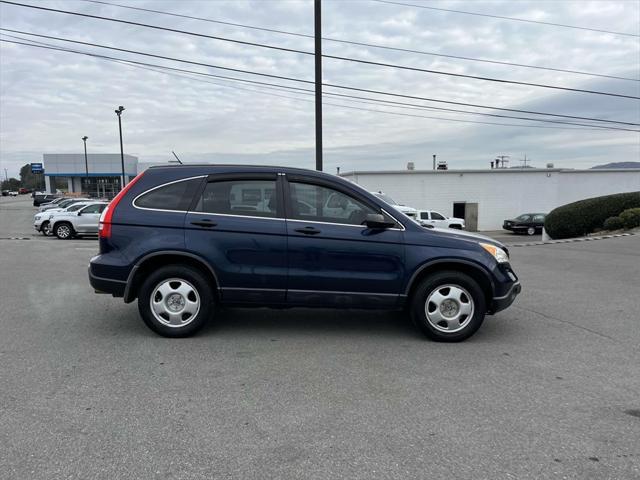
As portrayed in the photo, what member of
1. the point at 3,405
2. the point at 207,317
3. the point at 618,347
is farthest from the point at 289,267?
the point at 618,347

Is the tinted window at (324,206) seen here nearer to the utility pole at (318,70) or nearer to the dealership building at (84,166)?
the utility pole at (318,70)

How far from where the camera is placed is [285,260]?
508cm

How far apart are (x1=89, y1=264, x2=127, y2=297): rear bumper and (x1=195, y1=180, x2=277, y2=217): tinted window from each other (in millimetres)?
1133

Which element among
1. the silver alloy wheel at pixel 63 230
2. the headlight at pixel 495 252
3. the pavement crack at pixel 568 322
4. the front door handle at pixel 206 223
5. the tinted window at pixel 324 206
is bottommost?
the pavement crack at pixel 568 322

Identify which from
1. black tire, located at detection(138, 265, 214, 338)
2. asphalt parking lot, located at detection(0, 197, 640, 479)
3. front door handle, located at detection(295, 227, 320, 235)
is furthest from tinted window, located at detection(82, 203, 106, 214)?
front door handle, located at detection(295, 227, 320, 235)

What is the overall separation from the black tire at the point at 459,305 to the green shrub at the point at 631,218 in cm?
1647

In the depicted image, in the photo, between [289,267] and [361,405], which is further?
[289,267]

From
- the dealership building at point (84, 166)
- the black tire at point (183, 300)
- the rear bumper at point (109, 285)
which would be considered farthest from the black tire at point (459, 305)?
the dealership building at point (84, 166)

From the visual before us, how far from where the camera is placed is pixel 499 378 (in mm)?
4184

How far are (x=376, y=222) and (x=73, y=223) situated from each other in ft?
56.9

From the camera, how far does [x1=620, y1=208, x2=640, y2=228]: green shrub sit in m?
18.1

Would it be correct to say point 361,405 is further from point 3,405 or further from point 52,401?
point 3,405

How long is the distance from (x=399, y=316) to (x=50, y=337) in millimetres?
4096

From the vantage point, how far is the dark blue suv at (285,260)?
5062mm
